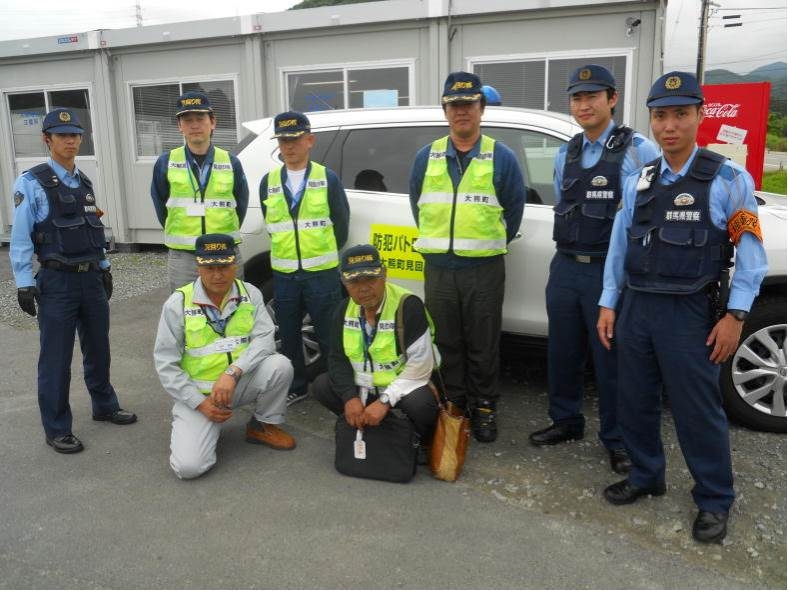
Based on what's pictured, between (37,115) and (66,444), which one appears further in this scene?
(37,115)

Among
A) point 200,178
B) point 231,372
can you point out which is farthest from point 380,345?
point 200,178

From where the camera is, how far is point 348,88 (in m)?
8.89

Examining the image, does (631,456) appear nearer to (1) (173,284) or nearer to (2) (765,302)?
(2) (765,302)

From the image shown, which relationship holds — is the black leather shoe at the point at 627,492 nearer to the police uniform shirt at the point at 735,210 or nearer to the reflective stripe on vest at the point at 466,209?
the police uniform shirt at the point at 735,210

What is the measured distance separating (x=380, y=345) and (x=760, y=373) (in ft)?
6.98

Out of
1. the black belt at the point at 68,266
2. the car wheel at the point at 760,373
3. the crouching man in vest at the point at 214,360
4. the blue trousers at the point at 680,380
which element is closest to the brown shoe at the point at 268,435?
the crouching man in vest at the point at 214,360

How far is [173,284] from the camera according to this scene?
4266 mm

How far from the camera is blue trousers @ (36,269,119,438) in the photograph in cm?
375

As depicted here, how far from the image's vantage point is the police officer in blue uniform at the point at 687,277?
2596mm

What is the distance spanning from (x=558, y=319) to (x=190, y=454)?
6.70ft

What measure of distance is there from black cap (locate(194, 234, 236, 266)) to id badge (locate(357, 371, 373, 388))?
0.93 metres

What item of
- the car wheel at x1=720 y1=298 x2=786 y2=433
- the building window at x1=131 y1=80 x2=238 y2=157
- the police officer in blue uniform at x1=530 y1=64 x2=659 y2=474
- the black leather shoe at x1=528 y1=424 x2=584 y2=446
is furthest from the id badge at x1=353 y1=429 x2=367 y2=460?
the building window at x1=131 y1=80 x2=238 y2=157

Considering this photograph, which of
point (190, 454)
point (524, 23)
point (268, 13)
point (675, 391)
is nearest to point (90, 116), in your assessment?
point (268, 13)

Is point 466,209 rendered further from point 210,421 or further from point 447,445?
point 210,421
